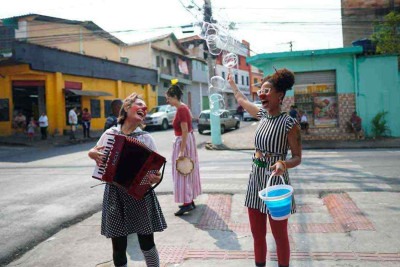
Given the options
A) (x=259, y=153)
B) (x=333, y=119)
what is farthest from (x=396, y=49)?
(x=259, y=153)

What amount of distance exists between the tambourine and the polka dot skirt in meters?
2.28

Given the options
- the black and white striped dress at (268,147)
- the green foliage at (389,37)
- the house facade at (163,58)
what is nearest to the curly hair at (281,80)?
the black and white striped dress at (268,147)

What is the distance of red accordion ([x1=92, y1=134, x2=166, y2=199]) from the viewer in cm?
314

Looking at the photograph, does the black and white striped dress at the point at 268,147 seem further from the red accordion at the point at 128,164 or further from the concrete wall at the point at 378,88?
the concrete wall at the point at 378,88

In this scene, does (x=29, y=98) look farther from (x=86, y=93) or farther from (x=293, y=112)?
(x=293, y=112)

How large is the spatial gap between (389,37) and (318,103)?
Answer: 4785 mm

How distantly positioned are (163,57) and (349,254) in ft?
124

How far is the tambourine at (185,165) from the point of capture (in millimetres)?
5695

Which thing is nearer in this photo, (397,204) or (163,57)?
(397,204)

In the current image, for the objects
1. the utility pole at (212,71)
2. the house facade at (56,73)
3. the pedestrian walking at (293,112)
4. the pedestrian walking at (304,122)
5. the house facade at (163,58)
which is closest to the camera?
the utility pole at (212,71)

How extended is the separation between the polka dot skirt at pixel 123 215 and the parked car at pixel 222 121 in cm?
2023

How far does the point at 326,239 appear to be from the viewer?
4754 millimetres

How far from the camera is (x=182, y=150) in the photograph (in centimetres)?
571

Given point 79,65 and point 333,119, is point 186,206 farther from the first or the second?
point 79,65
